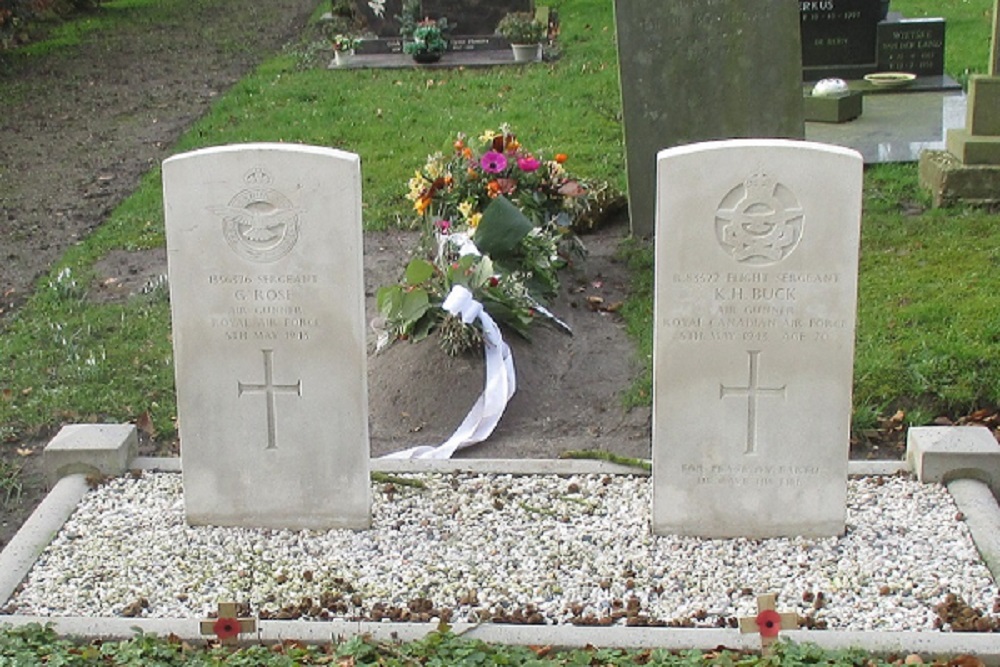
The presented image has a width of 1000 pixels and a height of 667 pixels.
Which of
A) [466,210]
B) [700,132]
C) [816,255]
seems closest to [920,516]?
[816,255]

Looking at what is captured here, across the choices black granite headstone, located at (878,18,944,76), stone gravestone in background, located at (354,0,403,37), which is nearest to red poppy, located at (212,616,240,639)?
black granite headstone, located at (878,18,944,76)

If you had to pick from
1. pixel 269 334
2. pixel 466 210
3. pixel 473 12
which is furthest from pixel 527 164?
pixel 473 12

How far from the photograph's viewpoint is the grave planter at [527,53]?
15.6 metres

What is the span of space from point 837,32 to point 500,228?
7.26 m

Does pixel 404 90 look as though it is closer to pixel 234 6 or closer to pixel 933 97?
pixel 933 97

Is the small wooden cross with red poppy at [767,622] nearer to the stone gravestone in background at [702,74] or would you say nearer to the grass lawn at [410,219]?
the grass lawn at [410,219]

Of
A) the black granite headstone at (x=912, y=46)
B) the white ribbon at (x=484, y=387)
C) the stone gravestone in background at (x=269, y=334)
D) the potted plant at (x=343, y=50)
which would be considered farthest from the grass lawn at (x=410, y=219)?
the stone gravestone in background at (x=269, y=334)

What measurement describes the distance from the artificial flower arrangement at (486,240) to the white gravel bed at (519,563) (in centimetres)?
151

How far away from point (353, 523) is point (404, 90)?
9538 mm

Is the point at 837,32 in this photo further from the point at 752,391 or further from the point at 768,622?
the point at 768,622

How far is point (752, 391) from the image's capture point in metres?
5.02

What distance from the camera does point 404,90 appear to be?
14.3m

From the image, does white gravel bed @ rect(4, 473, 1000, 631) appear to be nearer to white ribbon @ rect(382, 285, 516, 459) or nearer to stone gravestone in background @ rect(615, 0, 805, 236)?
white ribbon @ rect(382, 285, 516, 459)

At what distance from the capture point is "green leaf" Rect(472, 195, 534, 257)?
730 cm
